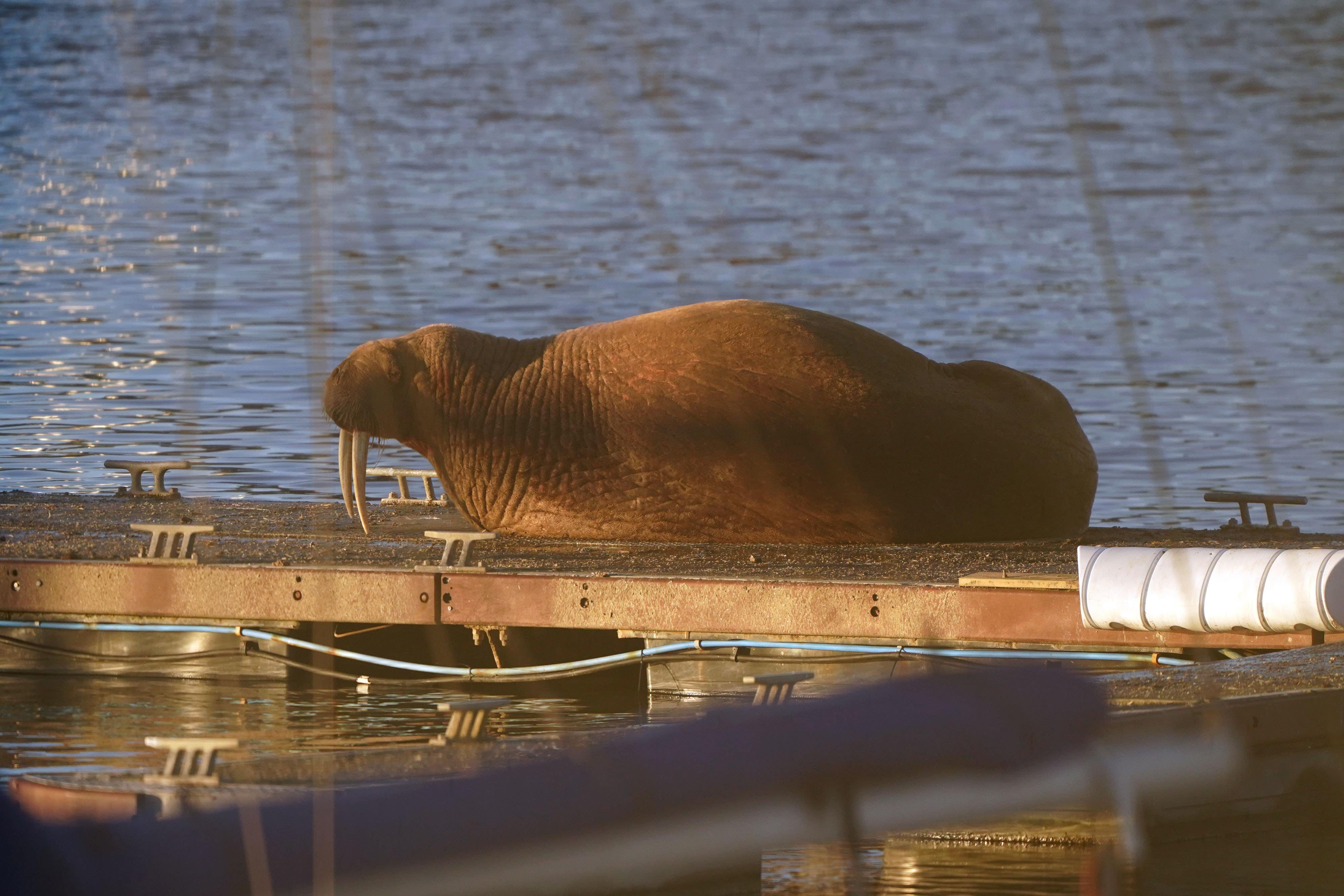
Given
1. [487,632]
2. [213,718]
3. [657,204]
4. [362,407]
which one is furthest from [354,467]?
[657,204]

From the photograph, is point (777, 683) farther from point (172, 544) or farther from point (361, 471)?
point (361, 471)

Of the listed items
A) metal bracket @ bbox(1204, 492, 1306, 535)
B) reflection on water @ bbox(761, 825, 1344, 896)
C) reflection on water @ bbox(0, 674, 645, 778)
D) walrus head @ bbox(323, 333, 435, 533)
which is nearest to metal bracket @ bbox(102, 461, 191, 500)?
walrus head @ bbox(323, 333, 435, 533)

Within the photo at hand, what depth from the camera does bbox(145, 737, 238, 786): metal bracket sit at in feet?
12.6

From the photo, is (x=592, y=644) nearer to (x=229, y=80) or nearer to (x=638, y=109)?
(x=229, y=80)

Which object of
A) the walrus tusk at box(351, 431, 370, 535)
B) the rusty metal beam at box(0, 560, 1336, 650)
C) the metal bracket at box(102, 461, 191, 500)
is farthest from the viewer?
the metal bracket at box(102, 461, 191, 500)

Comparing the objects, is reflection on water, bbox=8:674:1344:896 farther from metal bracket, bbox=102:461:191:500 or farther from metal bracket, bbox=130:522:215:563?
metal bracket, bbox=102:461:191:500

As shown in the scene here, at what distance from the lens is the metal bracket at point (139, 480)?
36.4 feet

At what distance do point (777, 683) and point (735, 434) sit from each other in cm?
441

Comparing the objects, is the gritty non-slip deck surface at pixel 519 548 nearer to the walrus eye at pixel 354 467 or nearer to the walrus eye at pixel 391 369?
the walrus eye at pixel 354 467

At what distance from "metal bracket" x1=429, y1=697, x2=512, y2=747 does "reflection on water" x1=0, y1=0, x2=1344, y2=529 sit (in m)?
1.06

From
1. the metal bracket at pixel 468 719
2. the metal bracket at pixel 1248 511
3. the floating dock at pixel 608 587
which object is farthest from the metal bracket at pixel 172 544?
the metal bracket at pixel 1248 511

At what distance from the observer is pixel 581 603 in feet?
26.8

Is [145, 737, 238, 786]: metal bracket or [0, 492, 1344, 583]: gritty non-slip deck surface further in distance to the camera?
[0, 492, 1344, 583]: gritty non-slip deck surface

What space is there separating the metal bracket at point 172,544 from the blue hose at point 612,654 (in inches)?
14.3
